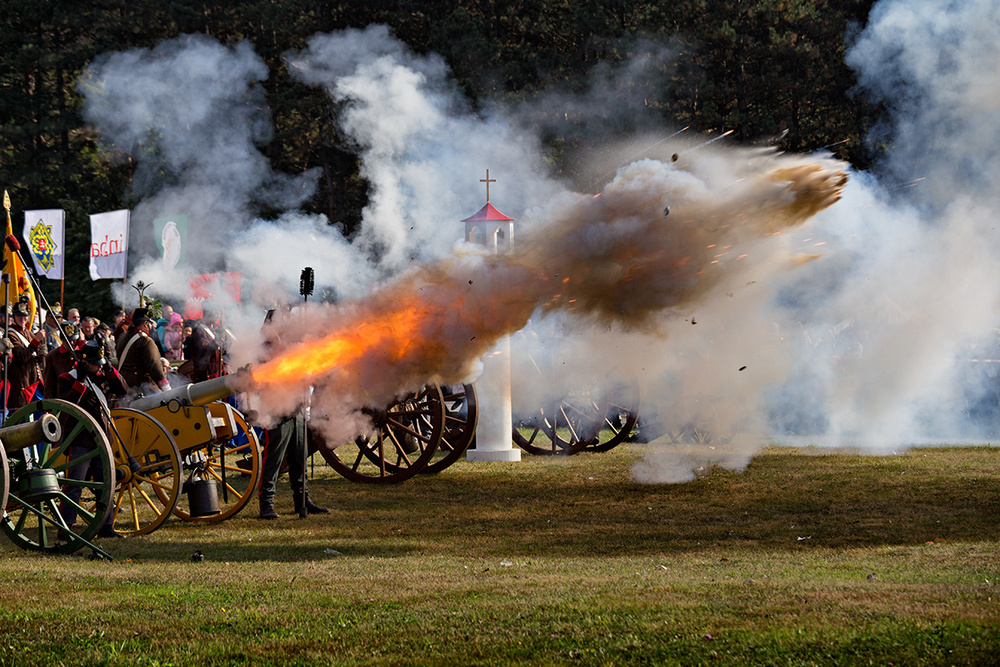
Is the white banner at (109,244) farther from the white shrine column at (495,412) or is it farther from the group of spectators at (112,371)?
the white shrine column at (495,412)

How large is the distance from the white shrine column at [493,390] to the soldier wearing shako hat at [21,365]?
5.08 meters

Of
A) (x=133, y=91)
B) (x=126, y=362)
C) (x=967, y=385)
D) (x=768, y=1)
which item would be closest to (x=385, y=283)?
(x=126, y=362)

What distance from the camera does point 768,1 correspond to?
92.6 ft

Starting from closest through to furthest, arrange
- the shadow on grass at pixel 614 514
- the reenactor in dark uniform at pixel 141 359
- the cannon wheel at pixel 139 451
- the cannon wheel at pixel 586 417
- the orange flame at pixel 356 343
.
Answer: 1. the shadow on grass at pixel 614 514
2. the cannon wheel at pixel 139 451
3. the orange flame at pixel 356 343
4. the reenactor in dark uniform at pixel 141 359
5. the cannon wheel at pixel 586 417

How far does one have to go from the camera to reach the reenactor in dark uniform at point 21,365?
12453 mm

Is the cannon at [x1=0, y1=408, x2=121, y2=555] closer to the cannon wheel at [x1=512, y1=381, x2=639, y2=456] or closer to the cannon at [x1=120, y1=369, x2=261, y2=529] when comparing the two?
the cannon at [x1=120, y1=369, x2=261, y2=529]

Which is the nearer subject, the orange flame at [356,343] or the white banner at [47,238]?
the orange flame at [356,343]

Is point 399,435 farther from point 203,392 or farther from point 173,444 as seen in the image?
point 173,444

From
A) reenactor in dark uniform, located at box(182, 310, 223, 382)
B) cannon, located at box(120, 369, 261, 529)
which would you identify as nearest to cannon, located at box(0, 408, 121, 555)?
cannon, located at box(120, 369, 261, 529)

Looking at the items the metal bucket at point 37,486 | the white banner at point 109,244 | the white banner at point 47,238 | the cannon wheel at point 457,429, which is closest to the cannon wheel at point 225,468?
the metal bucket at point 37,486

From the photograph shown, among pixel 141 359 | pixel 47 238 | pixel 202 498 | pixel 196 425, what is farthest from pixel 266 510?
pixel 47 238

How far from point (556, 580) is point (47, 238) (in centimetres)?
1577

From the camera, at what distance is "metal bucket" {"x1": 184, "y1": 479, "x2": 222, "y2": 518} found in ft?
31.6

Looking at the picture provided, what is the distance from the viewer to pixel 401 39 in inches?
1227
